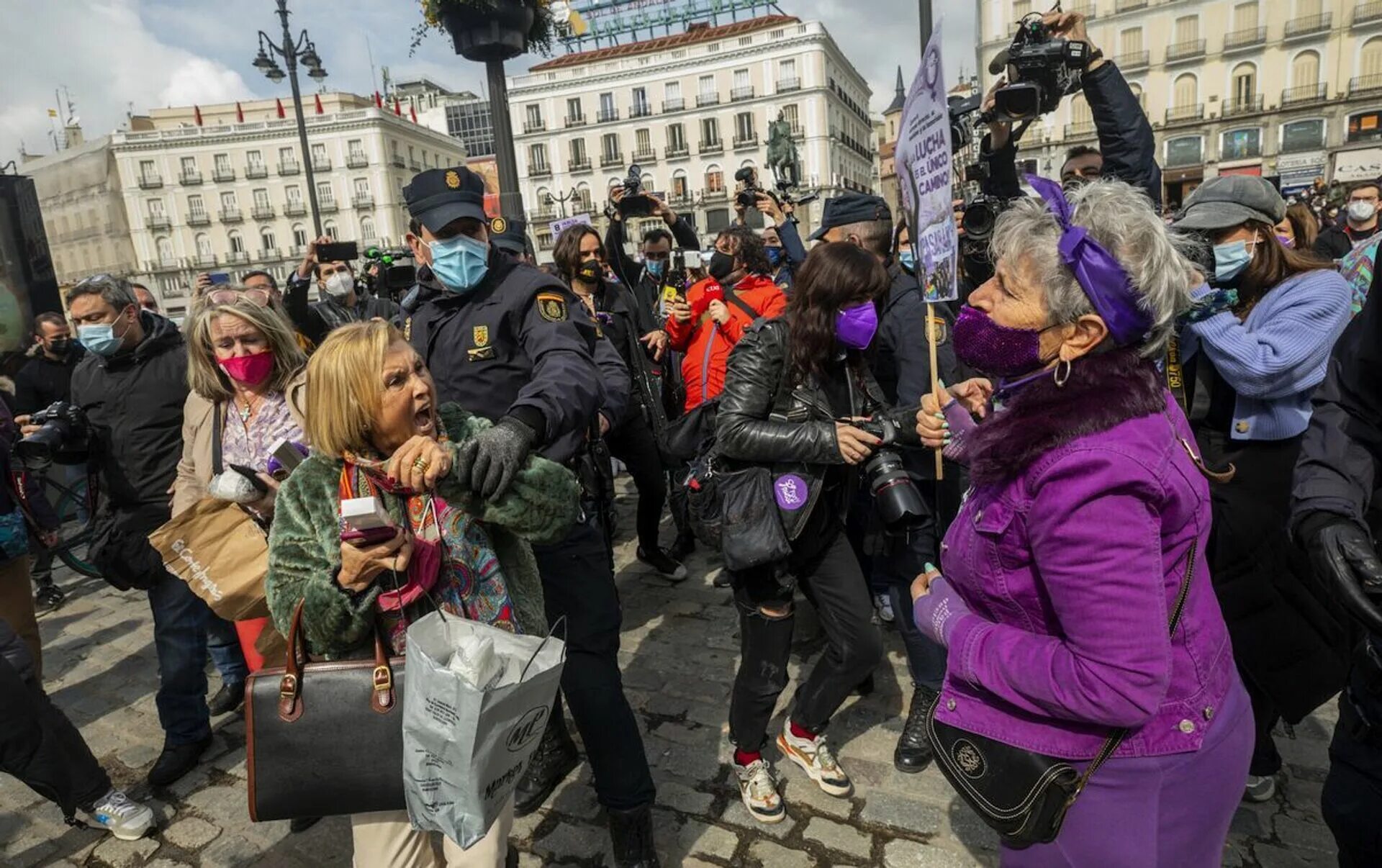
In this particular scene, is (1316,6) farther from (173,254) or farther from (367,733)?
(173,254)

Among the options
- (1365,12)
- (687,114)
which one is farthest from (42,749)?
(687,114)

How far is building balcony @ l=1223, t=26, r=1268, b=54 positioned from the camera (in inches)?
1670

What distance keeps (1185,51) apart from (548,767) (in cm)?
5548

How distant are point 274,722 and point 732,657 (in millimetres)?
2685

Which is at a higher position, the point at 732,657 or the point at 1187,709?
the point at 1187,709

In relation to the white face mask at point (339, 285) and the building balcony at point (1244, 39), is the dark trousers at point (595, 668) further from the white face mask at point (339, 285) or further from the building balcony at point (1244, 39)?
the building balcony at point (1244, 39)

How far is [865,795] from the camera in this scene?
299 centimetres

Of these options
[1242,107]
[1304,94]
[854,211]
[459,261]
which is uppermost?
[1304,94]

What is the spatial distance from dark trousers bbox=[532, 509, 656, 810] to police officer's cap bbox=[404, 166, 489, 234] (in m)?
1.17

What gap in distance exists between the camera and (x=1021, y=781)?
59.6 inches

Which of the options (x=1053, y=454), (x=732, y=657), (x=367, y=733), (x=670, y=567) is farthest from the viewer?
(x=670, y=567)

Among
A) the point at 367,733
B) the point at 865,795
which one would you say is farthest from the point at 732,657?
the point at 367,733

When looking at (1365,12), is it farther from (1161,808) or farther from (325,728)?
(325,728)

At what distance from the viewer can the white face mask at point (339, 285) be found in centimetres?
620
